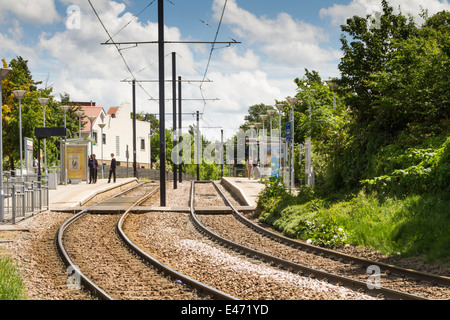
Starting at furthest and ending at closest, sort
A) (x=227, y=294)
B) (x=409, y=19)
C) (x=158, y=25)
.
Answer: (x=158, y=25), (x=409, y=19), (x=227, y=294)

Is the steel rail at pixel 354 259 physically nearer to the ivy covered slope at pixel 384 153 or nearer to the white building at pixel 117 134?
the ivy covered slope at pixel 384 153

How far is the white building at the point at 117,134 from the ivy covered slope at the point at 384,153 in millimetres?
45992

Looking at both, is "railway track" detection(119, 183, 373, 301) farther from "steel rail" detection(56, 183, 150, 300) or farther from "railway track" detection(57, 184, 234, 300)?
"steel rail" detection(56, 183, 150, 300)

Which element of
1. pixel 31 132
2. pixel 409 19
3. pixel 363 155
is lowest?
pixel 363 155

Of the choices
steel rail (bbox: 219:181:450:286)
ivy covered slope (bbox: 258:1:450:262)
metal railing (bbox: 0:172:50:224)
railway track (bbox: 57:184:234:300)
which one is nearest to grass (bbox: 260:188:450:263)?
ivy covered slope (bbox: 258:1:450:262)

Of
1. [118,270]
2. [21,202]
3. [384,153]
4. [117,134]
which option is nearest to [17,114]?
[21,202]

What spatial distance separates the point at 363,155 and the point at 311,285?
30.5ft

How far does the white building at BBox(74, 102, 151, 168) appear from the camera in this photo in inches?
2525

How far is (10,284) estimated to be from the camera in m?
7.15

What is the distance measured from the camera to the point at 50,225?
589 inches

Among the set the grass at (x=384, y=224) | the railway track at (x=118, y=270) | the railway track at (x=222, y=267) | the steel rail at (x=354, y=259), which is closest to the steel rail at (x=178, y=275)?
the railway track at (x=118, y=270)

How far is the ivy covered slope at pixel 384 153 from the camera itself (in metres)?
11.5
